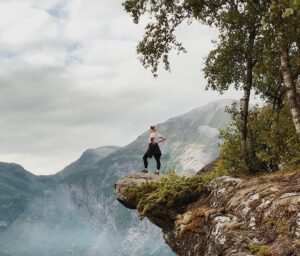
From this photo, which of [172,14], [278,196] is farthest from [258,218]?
[172,14]

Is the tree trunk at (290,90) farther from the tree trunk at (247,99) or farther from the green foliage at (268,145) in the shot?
the tree trunk at (247,99)

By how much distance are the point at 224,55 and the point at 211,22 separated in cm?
237

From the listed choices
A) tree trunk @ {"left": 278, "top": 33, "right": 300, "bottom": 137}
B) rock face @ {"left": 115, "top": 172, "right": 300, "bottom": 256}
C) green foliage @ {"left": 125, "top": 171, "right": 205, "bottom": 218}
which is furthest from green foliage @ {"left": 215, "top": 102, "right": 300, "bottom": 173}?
rock face @ {"left": 115, "top": 172, "right": 300, "bottom": 256}

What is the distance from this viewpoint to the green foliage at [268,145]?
93.0ft

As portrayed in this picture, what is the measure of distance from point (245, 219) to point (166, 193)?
1010cm

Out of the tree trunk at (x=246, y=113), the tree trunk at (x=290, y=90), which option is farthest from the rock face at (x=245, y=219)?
the tree trunk at (x=246, y=113)

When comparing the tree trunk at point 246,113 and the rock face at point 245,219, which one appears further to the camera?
the tree trunk at point 246,113

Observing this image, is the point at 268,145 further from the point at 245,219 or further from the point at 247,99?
the point at 245,219

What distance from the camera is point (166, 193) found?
26.9 m

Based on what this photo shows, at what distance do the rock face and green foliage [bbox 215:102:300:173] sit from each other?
5.16 metres

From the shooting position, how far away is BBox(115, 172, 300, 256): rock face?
1448 centimetres

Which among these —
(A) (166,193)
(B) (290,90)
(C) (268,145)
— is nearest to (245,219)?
(B) (290,90)

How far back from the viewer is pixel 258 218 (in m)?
16.7

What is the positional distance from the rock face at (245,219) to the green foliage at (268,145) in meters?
5.16
